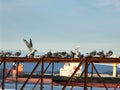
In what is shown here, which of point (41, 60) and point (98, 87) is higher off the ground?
point (41, 60)

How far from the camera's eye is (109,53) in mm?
106875

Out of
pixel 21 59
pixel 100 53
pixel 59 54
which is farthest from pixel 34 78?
pixel 21 59

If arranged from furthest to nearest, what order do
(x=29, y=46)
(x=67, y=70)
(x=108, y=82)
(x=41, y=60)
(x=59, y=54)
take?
(x=67, y=70)
(x=59, y=54)
(x=108, y=82)
(x=29, y=46)
(x=41, y=60)

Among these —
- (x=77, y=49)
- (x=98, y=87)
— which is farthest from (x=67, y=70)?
(x=98, y=87)

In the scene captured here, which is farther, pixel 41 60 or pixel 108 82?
pixel 108 82

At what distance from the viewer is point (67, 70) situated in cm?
12150

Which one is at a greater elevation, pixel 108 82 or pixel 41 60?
pixel 41 60

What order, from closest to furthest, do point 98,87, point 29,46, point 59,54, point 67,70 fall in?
1. point 29,46
2. point 98,87
3. point 59,54
4. point 67,70

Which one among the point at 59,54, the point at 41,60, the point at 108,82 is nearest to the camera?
the point at 41,60

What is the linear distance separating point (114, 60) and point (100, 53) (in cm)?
8109

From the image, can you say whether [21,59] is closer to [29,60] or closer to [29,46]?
[29,60]

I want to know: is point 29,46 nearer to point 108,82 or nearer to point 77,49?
point 108,82

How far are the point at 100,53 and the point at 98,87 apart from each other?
11018mm

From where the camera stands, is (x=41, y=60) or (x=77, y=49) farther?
(x=77, y=49)
